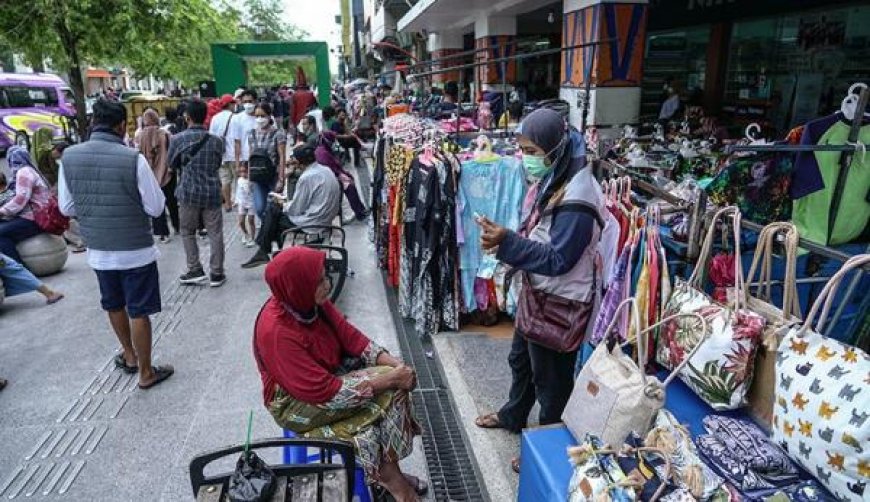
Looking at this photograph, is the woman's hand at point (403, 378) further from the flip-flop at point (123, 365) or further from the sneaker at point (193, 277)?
the sneaker at point (193, 277)

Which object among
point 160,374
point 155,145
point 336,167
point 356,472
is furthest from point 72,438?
point 336,167

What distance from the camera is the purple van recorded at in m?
17.2

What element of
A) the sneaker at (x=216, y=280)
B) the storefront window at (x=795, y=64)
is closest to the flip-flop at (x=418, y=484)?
the sneaker at (x=216, y=280)

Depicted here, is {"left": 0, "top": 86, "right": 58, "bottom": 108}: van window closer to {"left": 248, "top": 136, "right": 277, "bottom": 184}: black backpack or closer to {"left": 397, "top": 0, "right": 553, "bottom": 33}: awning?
{"left": 397, "top": 0, "right": 553, "bottom": 33}: awning

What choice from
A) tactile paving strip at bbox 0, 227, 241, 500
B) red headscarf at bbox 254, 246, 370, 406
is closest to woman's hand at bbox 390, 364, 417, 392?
red headscarf at bbox 254, 246, 370, 406

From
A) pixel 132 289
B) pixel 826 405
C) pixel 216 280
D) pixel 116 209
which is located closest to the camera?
pixel 826 405

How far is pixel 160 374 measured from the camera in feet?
13.7

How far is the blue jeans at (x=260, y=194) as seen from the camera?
7.19m

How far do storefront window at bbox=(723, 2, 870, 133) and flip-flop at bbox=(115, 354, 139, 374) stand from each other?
7.22m

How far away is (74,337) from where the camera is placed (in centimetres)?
495

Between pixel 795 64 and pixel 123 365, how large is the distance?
10.1m

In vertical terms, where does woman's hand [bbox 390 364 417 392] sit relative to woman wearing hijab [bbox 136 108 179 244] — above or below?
below

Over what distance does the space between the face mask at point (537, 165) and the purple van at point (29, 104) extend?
18.1 meters

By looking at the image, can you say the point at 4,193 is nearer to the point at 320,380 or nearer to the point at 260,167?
the point at 260,167
